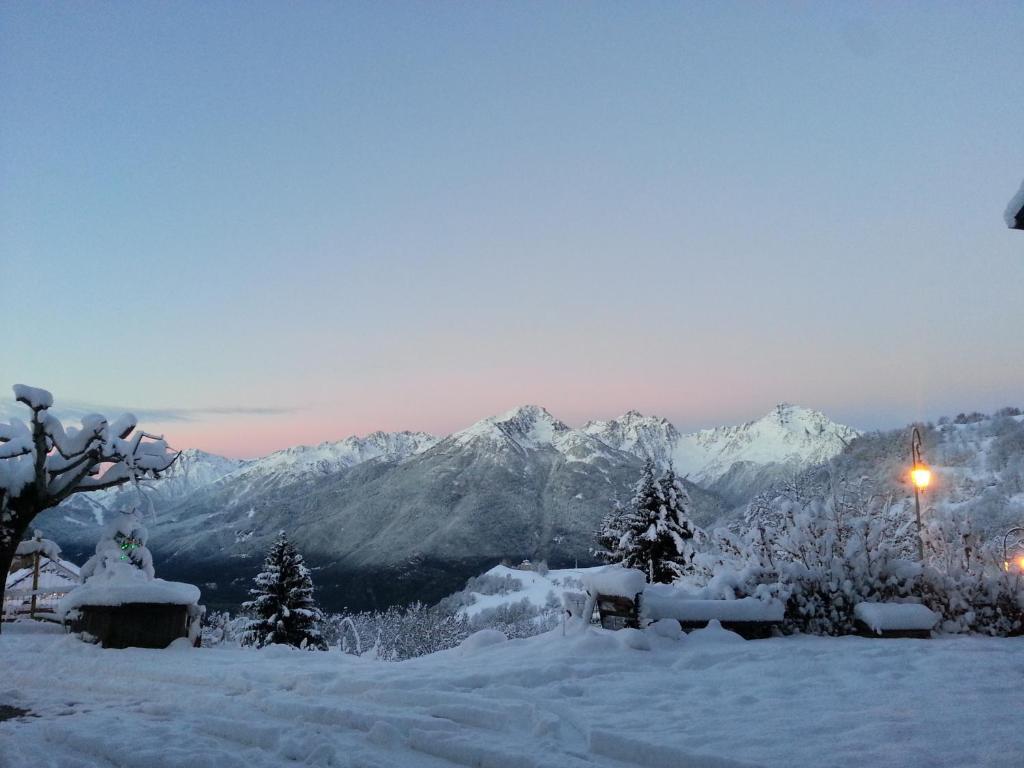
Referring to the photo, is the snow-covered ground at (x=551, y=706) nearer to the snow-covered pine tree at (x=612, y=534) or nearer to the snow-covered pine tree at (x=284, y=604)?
the snow-covered pine tree at (x=284, y=604)

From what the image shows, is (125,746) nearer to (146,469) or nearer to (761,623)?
(146,469)

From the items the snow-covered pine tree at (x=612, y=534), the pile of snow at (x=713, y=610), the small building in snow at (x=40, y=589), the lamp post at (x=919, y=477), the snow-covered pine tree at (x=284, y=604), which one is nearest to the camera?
the pile of snow at (x=713, y=610)

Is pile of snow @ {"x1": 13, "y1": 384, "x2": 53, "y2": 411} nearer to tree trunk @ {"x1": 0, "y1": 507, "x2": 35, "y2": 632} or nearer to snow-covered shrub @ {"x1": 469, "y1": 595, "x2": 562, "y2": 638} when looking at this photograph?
tree trunk @ {"x1": 0, "y1": 507, "x2": 35, "y2": 632}

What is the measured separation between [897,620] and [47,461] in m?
9.98

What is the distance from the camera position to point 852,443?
4717 inches

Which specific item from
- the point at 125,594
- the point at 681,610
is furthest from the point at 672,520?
the point at 125,594

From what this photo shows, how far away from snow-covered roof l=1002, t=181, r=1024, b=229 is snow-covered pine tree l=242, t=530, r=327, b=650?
28.4m

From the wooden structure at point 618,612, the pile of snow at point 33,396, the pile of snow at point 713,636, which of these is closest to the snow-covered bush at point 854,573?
the pile of snow at point 713,636

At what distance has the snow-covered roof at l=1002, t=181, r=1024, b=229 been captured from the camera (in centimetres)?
451

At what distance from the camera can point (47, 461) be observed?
26.4ft

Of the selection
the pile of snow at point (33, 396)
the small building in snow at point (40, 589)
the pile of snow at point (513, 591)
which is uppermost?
the pile of snow at point (33, 396)

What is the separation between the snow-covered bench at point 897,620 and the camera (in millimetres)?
8758

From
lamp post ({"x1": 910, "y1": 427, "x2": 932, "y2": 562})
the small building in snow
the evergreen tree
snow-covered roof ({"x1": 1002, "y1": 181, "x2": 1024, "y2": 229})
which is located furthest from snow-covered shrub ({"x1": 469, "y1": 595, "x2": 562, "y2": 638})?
snow-covered roof ({"x1": 1002, "y1": 181, "x2": 1024, "y2": 229})

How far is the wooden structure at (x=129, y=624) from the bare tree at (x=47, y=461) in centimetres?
228
